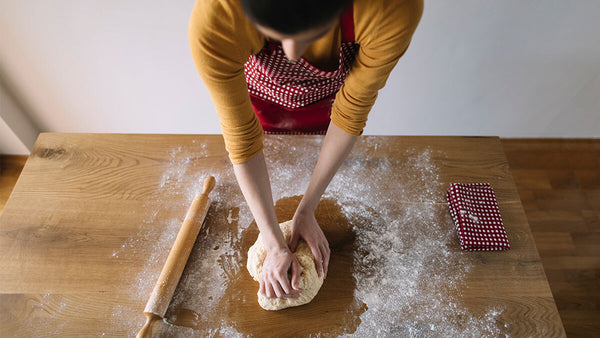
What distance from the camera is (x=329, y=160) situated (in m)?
1.03

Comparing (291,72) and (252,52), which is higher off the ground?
(252,52)

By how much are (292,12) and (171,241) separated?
0.90 m

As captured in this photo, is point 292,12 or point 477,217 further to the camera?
point 477,217

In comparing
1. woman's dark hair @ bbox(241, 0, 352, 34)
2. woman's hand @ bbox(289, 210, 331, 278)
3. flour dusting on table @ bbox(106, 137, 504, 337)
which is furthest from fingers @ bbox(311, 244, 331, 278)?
woman's dark hair @ bbox(241, 0, 352, 34)

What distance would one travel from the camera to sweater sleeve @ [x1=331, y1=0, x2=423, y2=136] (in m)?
0.72

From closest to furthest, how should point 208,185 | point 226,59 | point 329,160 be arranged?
point 226,59
point 329,160
point 208,185

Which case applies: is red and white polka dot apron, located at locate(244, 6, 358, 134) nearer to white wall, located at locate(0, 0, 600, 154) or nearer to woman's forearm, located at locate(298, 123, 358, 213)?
woman's forearm, located at locate(298, 123, 358, 213)

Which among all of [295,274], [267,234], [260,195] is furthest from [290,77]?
[295,274]

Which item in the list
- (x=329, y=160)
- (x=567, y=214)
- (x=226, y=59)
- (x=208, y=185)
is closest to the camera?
(x=226, y=59)

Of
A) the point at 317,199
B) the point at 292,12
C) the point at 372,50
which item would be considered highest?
the point at 292,12

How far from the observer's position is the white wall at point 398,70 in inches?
62.2

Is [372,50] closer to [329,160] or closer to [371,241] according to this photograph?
[329,160]

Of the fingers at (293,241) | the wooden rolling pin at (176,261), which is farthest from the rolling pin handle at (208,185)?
the fingers at (293,241)

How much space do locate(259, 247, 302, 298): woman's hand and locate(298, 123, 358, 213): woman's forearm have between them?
167 mm
